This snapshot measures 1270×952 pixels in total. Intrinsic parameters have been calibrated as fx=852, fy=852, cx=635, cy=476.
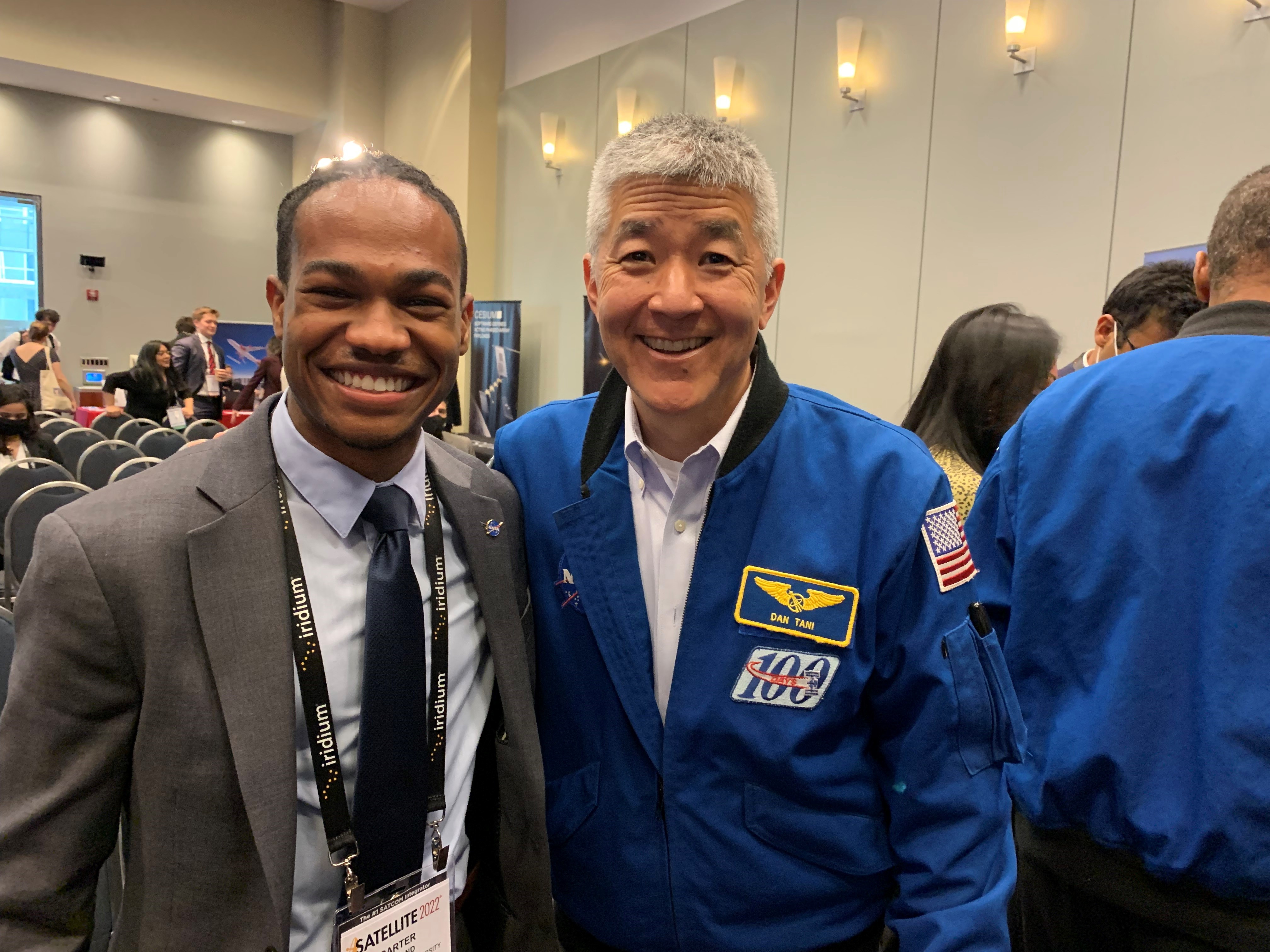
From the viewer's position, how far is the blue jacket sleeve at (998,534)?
59.7 inches

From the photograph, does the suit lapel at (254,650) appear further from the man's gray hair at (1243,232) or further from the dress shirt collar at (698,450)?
the man's gray hair at (1243,232)

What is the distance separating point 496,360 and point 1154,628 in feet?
29.3

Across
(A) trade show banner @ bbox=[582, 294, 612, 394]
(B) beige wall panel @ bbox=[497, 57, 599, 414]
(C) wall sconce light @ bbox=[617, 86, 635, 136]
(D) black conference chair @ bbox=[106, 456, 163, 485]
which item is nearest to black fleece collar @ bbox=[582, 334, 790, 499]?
(D) black conference chair @ bbox=[106, 456, 163, 485]

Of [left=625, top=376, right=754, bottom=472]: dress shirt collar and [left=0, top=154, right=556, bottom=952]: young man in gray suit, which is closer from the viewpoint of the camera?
[left=0, top=154, right=556, bottom=952]: young man in gray suit

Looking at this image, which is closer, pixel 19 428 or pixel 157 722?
pixel 157 722

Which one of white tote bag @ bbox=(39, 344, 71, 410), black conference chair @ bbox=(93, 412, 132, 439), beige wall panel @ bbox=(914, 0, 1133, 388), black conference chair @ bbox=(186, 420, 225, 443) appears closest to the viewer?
beige wall panel @ bbox=(914, 0, 1133, 388)

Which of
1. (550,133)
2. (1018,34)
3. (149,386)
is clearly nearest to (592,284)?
(1018,34)

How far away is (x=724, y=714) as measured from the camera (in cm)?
122

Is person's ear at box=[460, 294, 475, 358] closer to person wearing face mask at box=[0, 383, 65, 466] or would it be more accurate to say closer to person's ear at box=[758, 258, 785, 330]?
person's ear at box=[758, 258, 785, 330]

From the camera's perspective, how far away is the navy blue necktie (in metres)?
1.11

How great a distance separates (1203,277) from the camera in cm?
159

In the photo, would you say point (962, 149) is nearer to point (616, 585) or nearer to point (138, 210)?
point (616, 585)

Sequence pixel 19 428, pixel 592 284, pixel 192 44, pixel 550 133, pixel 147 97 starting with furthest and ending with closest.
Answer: pixel 147 97 < pixel 192 44 < pixel 550 133 < pixel 19 428 < pixel 592 284

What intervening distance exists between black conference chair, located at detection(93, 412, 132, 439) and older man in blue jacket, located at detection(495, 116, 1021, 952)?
22.5 feet
